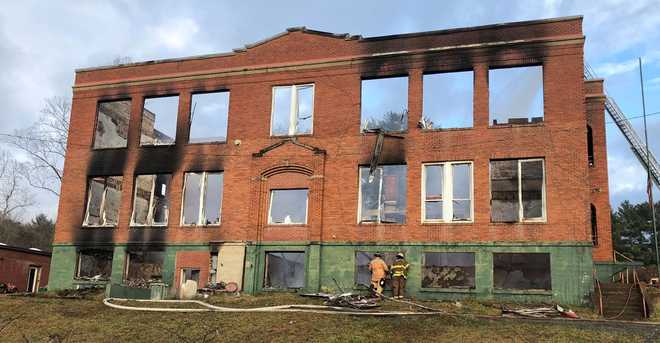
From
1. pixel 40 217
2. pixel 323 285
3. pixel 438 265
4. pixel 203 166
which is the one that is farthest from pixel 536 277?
pixel 40 217

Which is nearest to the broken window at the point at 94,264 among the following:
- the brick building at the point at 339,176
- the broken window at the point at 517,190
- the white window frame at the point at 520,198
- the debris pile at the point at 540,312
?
the brick building at the point at 339,176

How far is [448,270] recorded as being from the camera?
2316cm

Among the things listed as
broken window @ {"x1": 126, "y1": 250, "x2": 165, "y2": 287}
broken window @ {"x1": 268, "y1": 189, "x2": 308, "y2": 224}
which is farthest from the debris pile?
broken window @ {"x1": 126, "y1": 250, "x2": 165, "y2": 287}

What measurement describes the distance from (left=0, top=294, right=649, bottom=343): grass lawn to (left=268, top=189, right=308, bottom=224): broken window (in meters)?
6.78

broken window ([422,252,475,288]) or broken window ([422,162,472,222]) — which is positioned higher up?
broken window ([422,162,472,222])

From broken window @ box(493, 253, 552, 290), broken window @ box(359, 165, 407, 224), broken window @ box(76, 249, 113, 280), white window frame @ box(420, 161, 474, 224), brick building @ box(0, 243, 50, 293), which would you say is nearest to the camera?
broken window @ box(493, 253, 552, 290)

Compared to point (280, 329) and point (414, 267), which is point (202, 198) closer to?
point (414, 267)

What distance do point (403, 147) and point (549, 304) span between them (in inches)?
303

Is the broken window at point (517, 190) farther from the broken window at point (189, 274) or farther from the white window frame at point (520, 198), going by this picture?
the broken window at point (189, 274)

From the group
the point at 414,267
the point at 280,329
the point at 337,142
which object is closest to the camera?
the point at 280,329

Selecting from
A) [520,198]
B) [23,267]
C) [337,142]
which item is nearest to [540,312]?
[520,198]

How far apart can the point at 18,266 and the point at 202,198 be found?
13900mm

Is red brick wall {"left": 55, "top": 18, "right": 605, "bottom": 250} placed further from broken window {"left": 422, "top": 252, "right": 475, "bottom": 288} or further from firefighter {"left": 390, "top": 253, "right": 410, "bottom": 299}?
firefighter {"left": 390, "top": 253, "right": 410, "bottom": 299}

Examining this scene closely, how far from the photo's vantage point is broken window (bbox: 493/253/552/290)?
22047 mm
